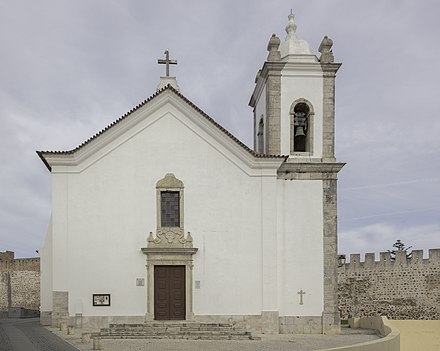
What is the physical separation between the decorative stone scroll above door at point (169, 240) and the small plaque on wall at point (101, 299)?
1362 mm

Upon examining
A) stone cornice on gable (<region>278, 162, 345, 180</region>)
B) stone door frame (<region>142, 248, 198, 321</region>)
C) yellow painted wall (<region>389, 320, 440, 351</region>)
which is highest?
stone cornice on gable (<region>278, 162, 345, 180</region>)

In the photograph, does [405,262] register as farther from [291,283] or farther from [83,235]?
[83,235]

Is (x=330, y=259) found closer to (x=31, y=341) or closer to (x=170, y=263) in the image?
(x=170, y=263)

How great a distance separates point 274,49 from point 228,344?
A: 10.8 meters

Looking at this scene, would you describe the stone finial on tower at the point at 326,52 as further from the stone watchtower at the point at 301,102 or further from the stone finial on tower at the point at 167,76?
the stone finial on tower at the point at 167,76

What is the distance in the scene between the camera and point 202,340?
17859 millimetres

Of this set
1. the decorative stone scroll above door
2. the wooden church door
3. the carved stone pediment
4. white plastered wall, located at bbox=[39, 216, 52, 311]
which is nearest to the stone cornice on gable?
the carved stone pediment

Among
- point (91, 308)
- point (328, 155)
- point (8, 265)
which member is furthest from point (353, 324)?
point (8, 265)

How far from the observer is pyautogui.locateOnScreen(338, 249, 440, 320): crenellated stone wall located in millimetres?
32656

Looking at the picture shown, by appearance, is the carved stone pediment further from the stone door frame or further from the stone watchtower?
the stone watchtower

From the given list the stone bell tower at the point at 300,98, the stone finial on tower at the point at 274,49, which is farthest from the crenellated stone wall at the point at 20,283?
the stone finial on tower at the point at 274,49

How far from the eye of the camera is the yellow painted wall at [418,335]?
86.2 feet

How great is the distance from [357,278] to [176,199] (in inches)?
736

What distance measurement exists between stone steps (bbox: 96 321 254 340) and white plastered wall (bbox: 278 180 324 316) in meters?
2.39
